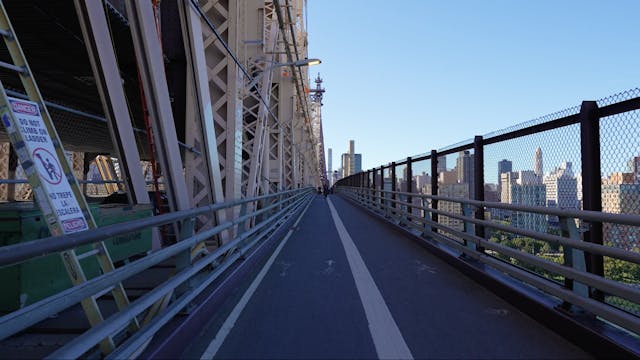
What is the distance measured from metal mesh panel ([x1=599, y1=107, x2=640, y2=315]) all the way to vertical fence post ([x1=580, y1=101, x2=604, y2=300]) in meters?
0.05

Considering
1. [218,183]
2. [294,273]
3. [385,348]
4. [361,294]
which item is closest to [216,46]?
[218,183]

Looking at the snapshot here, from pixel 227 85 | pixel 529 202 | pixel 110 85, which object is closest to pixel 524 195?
pixel 529 202

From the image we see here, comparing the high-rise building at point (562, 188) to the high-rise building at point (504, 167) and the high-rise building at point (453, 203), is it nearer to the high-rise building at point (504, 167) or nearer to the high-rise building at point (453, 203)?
the high-rise building at point (504, 167)

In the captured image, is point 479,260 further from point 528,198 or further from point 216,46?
point 216,46

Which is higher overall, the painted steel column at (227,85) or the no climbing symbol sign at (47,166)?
the painted steel column at (227,85)

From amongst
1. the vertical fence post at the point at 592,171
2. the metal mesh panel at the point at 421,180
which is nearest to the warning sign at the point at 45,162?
the vertical fence post at the point at 592,171

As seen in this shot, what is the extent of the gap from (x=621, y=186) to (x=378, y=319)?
8.85ft

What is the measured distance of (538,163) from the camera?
5.19 m

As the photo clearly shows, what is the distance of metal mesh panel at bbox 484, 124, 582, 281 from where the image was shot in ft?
14.6

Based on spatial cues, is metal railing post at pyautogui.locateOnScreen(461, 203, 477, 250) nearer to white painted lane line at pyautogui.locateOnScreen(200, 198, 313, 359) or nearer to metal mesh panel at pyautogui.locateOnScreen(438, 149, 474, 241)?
metal mesh panel at pyautogui.locateOnScreen(438, 149, 474, 241)

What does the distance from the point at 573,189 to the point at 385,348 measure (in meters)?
2.85

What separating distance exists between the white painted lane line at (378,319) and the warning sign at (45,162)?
9.20 ft

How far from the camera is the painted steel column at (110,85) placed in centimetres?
577

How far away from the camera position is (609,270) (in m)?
3.91
